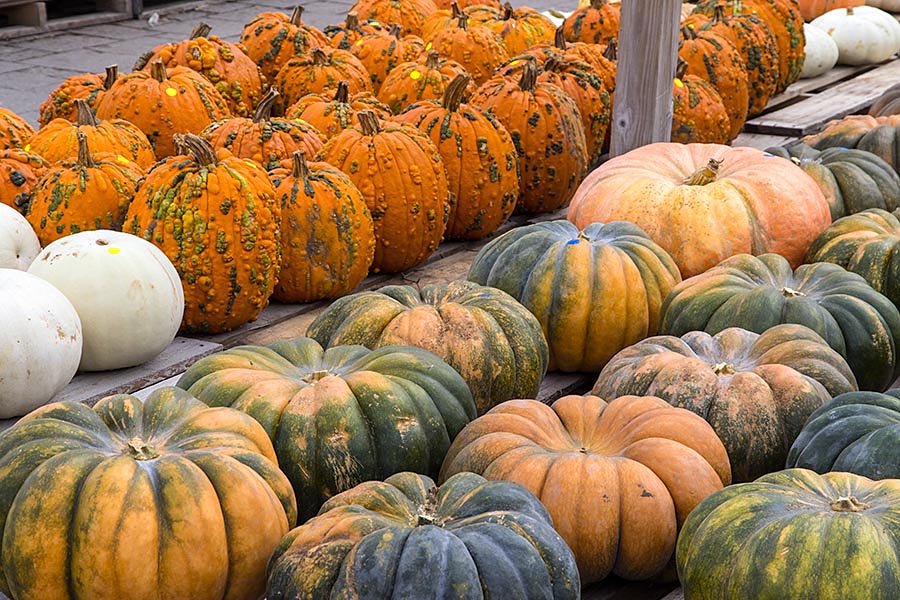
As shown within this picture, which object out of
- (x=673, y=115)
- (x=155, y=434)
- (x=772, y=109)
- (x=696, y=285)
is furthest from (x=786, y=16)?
(x=155, y=434)

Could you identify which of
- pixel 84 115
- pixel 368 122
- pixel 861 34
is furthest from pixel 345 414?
pixel 861 34

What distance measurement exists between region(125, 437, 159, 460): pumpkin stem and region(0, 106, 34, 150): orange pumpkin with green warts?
1982mm

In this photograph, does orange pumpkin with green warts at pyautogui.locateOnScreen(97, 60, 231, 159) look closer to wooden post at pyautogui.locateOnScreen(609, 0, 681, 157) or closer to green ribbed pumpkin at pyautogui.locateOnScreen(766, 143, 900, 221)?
wooden post at pyautogui.locateOnScreen(609, 0, 681, 157)

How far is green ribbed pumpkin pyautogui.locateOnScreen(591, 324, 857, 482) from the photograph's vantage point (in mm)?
2402

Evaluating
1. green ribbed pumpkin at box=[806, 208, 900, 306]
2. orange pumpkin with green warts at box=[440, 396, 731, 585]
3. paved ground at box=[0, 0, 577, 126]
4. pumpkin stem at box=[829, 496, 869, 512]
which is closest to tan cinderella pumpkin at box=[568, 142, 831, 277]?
green ribbed pumpkin at box=[806, 208, 900, 306]

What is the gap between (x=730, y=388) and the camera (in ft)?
7.99

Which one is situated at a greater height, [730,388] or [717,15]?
[717,15]

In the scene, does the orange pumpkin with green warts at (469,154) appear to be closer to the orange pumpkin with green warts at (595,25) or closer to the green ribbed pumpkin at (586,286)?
the green ribbed pumpkin at (586,286)

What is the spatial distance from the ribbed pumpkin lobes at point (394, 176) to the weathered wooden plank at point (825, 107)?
7.60 ft

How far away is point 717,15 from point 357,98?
2163mm

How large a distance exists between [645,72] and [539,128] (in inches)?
16.7

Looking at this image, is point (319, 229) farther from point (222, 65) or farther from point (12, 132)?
point (222, 65)

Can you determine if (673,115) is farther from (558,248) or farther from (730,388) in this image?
(730,388)

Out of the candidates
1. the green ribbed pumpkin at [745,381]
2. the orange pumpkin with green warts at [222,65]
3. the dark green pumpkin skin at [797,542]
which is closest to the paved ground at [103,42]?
the orange pumpkin with green warts at [222,65]
